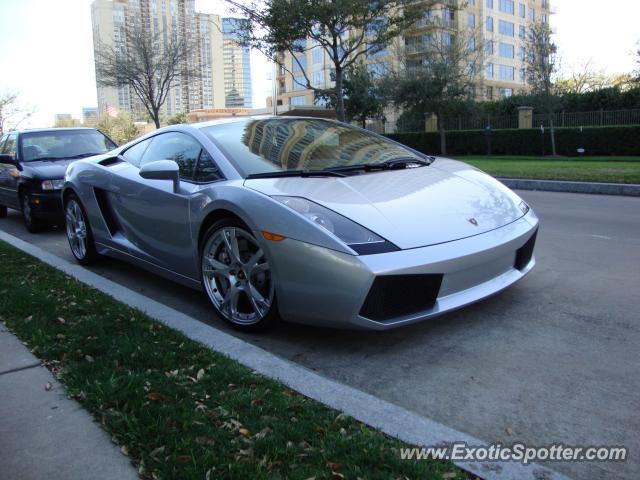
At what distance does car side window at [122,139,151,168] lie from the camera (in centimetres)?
506

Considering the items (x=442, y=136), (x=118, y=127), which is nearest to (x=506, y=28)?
(x=118, y=127)

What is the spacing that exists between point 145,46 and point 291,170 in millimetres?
25061

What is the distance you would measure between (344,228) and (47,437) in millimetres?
1743

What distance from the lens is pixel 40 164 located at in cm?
873

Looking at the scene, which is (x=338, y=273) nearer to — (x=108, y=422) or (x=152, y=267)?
(x=108, y=422)

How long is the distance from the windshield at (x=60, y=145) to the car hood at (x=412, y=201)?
21.7 ft

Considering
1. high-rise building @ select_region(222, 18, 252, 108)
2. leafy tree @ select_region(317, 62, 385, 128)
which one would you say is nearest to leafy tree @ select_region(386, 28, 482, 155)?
leafy tree @ select_region(317, 62, 385, 128)

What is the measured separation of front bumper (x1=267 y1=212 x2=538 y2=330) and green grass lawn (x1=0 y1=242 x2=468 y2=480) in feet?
1.76

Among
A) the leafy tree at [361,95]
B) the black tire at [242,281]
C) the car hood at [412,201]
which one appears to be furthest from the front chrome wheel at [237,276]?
the leafy tree at [361,95]

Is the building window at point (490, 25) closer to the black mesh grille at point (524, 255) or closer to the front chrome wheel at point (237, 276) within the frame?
the black mesh grille at point (524, 255)

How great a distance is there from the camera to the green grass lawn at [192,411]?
2.14 metres

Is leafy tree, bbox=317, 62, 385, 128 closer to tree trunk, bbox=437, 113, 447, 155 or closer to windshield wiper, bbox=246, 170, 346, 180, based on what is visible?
tree trunk, bbox=437, 113, 447, 155

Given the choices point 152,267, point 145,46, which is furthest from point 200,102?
point 152,267

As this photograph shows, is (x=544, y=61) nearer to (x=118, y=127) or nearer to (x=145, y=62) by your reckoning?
(x=145, y=62)
